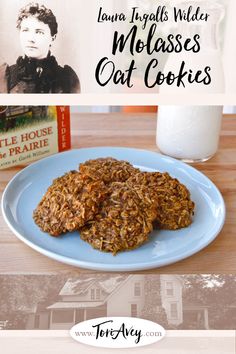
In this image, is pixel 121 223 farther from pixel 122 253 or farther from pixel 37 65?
pixel 37 65

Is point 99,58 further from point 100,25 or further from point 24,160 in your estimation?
point 24,160

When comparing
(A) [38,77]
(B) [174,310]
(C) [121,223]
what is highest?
(A) [38,77]

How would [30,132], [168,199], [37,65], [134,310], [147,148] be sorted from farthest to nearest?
[147,148], [30,132], [168,199], [134,310], [37,65]

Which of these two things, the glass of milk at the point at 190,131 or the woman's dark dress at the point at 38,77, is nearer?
the woman's dark dress at the point at 38,77

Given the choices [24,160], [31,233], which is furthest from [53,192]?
[24,160]

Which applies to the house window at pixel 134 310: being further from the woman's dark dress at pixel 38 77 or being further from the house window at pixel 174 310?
the woman's dark dress at pixel 38 77

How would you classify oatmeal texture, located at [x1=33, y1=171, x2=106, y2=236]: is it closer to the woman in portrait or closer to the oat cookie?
the oat cookie

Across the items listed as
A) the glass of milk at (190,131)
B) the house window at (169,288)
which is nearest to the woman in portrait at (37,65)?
the house window at (169,288)

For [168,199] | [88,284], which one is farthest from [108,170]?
[88,284]
